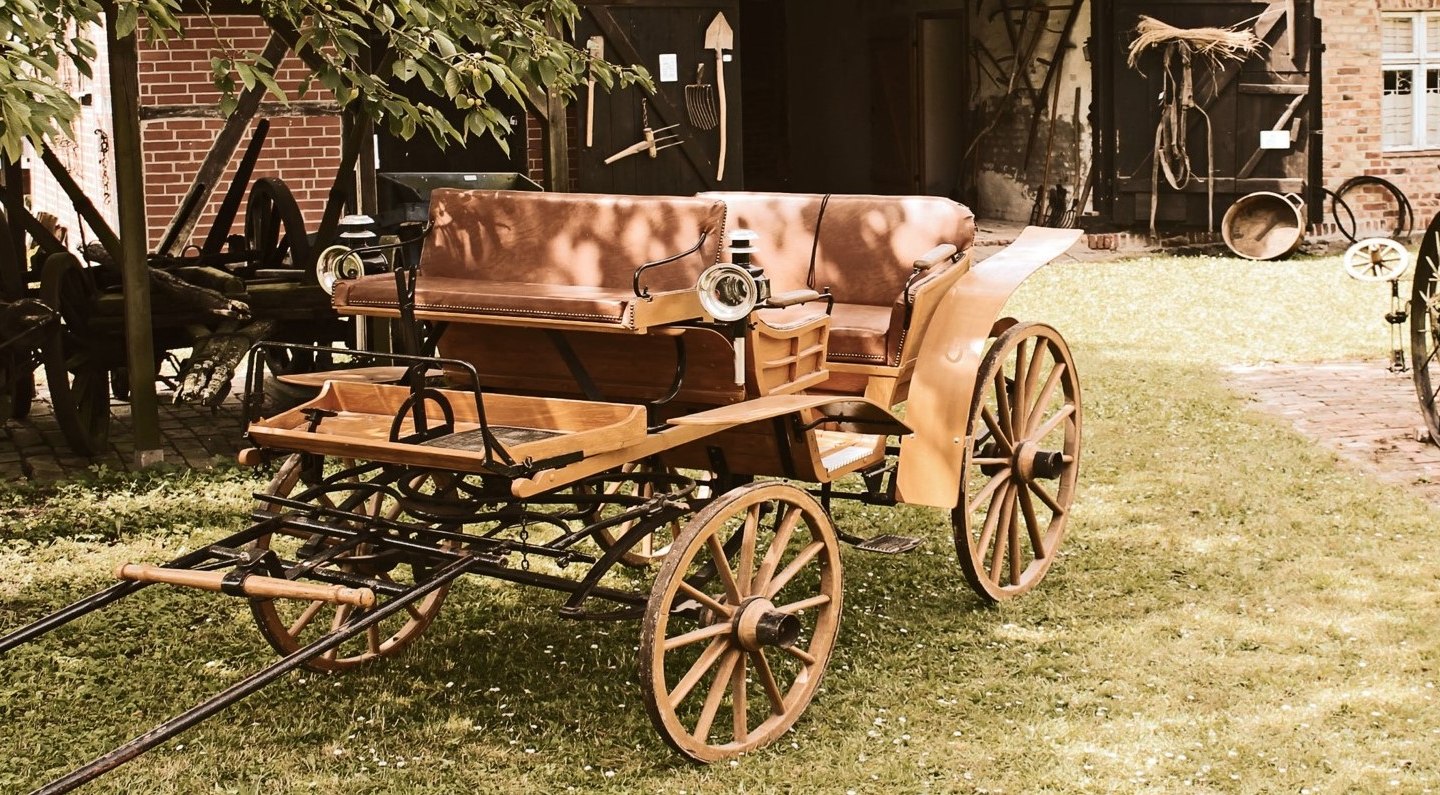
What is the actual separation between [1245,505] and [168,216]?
31.7 ft

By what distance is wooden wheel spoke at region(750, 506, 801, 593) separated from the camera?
4625 mm

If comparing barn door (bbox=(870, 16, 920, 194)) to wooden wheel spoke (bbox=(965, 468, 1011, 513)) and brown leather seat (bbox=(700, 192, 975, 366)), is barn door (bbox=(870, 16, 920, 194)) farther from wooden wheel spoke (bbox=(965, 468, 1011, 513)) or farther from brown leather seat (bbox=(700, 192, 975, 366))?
wooden wheel spoke (bbox=(965, 468, 1011, 513))

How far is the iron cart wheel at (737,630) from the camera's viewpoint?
168 inches

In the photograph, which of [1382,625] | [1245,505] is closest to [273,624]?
[1382,625]

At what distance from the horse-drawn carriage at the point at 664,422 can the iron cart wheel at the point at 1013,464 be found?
0.01m

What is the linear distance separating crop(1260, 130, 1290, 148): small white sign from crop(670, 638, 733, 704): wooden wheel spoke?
12.9m

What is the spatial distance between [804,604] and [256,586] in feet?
4.98

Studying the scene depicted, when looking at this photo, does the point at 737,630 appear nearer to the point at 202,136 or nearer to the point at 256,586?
the point at 256,586

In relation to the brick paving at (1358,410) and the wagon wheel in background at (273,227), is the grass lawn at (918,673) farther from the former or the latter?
the wagon wheel in background at (273,227)

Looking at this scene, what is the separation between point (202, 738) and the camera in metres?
4.73

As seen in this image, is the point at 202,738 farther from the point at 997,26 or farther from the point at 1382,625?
the point at 997,26

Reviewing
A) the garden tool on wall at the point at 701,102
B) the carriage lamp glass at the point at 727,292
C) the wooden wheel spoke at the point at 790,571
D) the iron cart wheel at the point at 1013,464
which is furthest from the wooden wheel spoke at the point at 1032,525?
the garden tool on wall at the point at 701,102

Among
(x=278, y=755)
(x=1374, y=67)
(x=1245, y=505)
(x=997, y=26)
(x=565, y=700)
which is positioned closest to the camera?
(x=278, y=755)

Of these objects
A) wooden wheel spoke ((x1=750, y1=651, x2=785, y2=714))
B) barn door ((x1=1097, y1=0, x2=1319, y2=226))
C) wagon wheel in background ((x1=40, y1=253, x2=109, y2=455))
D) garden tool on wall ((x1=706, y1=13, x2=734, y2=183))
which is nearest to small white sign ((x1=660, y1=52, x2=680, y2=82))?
garden tool on wall ((x1=706, y1=13, x2=734, y2=183))
